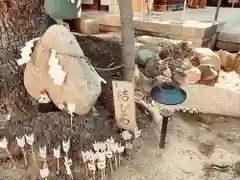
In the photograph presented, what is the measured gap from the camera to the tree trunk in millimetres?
1200

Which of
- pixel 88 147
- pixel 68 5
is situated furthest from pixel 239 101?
pixel 68 5

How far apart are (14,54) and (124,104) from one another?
22.9 inches

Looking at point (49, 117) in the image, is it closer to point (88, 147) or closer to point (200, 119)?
point (88, 147)


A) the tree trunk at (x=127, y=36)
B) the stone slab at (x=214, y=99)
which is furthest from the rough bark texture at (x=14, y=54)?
the stone slab at (x=214, y=99)

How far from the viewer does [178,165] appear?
48.5 inches

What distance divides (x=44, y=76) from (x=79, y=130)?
0.27 meters

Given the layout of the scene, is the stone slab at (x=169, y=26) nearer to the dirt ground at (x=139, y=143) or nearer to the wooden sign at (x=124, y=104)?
the dirt ground at (x=139, y=143)

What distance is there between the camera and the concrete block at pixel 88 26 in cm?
253

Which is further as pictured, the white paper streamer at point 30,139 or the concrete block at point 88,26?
the concrete block at point 88,26

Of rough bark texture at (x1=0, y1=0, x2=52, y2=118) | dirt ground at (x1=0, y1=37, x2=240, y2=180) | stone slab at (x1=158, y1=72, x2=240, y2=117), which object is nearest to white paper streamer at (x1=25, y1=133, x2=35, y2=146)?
dirt ground at (x1=0, y1=37, x2=240, y2=180)

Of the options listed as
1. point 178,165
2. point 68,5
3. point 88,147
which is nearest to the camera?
point 88,147

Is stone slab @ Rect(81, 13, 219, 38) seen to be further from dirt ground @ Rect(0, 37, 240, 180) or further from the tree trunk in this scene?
the tree trunk

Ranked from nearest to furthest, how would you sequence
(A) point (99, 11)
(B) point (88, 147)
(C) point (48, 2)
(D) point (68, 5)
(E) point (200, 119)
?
1. (B) point (88, 147)
2. (E) point (200, 119)
3. (C) point (48, 2)
4. (D) point (68, 5)
5. (A) point (99, 11)

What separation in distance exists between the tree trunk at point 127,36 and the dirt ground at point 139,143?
122 mm
